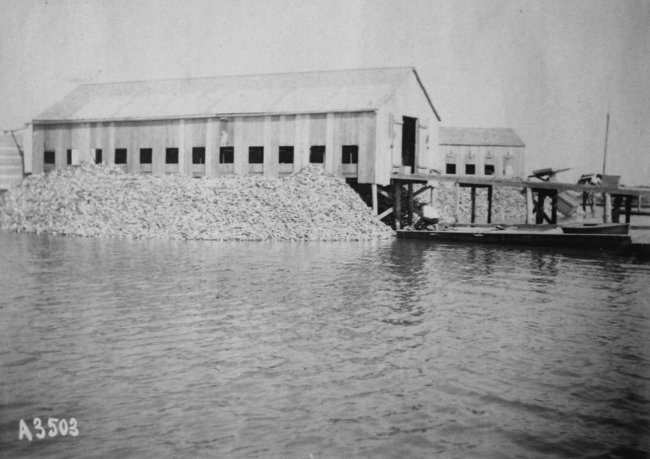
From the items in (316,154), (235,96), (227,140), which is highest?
(235,96)

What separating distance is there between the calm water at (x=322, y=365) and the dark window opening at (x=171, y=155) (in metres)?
18.8

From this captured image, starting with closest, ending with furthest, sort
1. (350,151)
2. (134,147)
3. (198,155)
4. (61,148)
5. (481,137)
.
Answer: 1. (350,151)
2. (134,147)
3. (198,155)
4. (61,148)
5. (481,137)

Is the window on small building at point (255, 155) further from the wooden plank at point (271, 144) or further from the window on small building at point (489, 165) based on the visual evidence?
the window on small building at point (489, 165)

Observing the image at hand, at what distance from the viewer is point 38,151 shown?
121ft

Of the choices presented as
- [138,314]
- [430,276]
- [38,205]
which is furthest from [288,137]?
[138,314]

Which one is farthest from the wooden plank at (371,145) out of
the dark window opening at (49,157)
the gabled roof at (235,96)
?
the dark window opening at (49,157)

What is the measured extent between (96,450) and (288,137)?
89.0ft

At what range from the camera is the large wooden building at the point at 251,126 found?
31141 millimetres

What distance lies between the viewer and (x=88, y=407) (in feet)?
21.5

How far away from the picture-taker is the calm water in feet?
19.6

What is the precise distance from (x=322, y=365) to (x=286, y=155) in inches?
1018

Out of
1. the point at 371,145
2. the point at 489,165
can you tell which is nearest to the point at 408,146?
the point at 371,145

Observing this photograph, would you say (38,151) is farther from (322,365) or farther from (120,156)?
(322,365)

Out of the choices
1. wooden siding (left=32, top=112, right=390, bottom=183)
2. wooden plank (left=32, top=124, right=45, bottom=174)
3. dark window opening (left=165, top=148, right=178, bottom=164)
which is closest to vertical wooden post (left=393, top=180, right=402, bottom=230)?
wooden siding (left=32, top=112, right=390, bottom=183)
